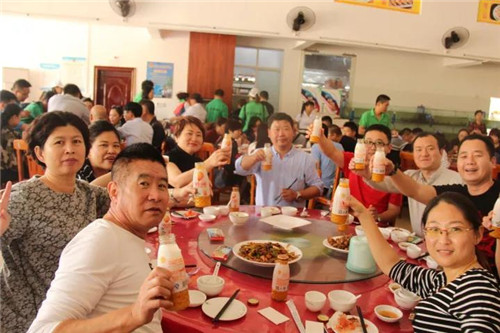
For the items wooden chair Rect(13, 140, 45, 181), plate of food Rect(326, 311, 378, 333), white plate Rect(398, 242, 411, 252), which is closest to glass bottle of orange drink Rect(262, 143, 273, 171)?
white plate Rect(398, 242, 411, 252)

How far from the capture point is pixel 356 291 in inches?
65.9

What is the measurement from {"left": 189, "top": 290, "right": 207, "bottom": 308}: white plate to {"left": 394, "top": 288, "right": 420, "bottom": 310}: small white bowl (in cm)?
77

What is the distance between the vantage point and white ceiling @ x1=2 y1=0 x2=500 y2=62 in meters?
6.37

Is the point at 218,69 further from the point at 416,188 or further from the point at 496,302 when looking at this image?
the point at 496,302

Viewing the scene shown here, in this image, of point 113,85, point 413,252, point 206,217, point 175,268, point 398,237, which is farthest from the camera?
point 113,85

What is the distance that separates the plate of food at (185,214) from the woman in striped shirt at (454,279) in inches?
54.0

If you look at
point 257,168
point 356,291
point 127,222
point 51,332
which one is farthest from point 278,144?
point 51,332

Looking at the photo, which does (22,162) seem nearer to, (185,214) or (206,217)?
(185,214)

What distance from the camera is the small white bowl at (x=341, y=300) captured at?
4.85 feet

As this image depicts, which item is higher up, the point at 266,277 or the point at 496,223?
the point at 496,223

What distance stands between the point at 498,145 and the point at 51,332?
6.96 m

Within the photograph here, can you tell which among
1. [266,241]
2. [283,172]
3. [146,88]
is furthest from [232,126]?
[266,241]

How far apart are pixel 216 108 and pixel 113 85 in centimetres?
278

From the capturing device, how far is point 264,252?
1897 millimetres
